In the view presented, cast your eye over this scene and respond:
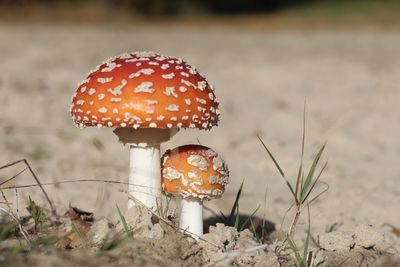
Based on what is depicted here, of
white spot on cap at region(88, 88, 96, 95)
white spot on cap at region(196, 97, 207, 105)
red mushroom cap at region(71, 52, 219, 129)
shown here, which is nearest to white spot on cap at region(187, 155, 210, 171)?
red mushroom cap at region(71, 52, 219, 129)

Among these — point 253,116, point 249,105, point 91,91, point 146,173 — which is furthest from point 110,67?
point 249,105

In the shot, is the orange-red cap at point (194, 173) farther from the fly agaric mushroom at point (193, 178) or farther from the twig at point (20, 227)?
the twig at point (20, 227)

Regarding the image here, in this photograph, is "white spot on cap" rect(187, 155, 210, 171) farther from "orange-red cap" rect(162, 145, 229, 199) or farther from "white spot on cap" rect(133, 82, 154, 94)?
"white spot on cap" rect(133, 82, 154, 94)

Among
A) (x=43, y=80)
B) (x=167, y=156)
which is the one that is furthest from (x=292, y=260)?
(x=43, y=80)

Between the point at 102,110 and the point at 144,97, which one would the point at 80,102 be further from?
the point at 144,97

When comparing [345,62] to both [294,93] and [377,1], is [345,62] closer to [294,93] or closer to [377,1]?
[294,93]

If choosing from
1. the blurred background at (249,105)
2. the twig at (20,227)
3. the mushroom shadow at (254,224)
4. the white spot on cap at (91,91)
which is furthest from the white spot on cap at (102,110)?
the mushroom shadow at (254,224)
